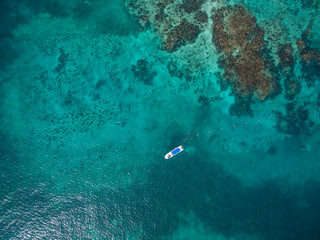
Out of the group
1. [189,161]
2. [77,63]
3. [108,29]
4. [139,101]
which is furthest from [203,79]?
[77,63]

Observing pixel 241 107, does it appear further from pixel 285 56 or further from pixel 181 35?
pixel 181 35

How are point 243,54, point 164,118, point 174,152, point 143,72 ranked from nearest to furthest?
point 174,152 < point 243,54 < point 164,118 < point 143,72

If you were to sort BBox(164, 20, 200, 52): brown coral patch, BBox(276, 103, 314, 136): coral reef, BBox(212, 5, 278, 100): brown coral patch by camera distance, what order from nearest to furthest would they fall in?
BBox(212, 5, 278, 100): brown coral patch < BBox(164, 20, 200, 52): brown coral patch < BBox(276, 103, 314, 136): coral reef

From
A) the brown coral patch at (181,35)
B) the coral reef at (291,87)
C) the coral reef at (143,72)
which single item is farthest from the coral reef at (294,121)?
the coral reef at (143,72)

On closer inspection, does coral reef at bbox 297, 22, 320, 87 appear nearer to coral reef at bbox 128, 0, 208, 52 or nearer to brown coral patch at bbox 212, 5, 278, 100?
brown coral patch at bbox 212, 5, 278, 100

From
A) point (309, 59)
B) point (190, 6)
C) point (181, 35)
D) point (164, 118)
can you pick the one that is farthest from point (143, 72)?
point (309, 59)

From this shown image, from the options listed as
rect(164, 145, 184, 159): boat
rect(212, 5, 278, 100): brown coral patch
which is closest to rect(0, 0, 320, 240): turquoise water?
rect(212, 5, 278, 100): brown coral patch
